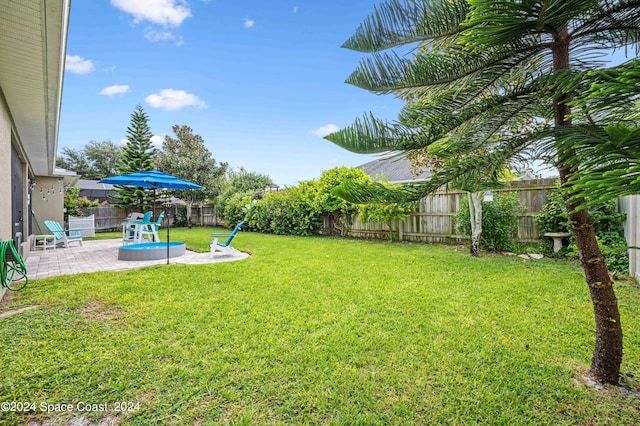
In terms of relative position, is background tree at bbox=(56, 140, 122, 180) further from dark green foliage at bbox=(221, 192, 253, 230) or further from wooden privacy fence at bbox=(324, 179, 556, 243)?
wooden privacy fence at bbox=(324, 179, 556, 243)

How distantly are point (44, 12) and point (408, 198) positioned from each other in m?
3.85

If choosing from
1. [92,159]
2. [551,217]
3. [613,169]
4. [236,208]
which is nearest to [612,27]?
[613,169]

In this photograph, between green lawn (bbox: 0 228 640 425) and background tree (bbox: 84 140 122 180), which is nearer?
green lawn (bbox: 0 228 640 425)

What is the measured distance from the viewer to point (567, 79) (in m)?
1.12

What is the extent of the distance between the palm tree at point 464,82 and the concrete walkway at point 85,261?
21.4ft

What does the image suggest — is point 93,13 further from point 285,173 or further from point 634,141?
point 285,173

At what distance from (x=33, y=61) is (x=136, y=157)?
56.2 feet

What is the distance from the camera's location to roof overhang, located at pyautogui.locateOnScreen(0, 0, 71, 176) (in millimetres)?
2811

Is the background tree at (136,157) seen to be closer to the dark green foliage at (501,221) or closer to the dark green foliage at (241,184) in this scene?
the dark green foliage at (241,184)

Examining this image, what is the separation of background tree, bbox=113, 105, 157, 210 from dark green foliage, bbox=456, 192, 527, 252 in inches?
735

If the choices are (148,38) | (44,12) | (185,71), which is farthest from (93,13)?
(44,12)

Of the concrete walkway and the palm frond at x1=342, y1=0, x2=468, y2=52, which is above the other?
the palm frond at x1=342, y1=0, x2=468, y2=52

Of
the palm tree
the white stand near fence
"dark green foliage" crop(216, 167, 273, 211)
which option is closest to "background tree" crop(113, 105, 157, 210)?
"dark green foliage" crop(216, 167, 273, 211)

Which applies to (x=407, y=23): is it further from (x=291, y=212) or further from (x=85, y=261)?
(x=291, y=212)
